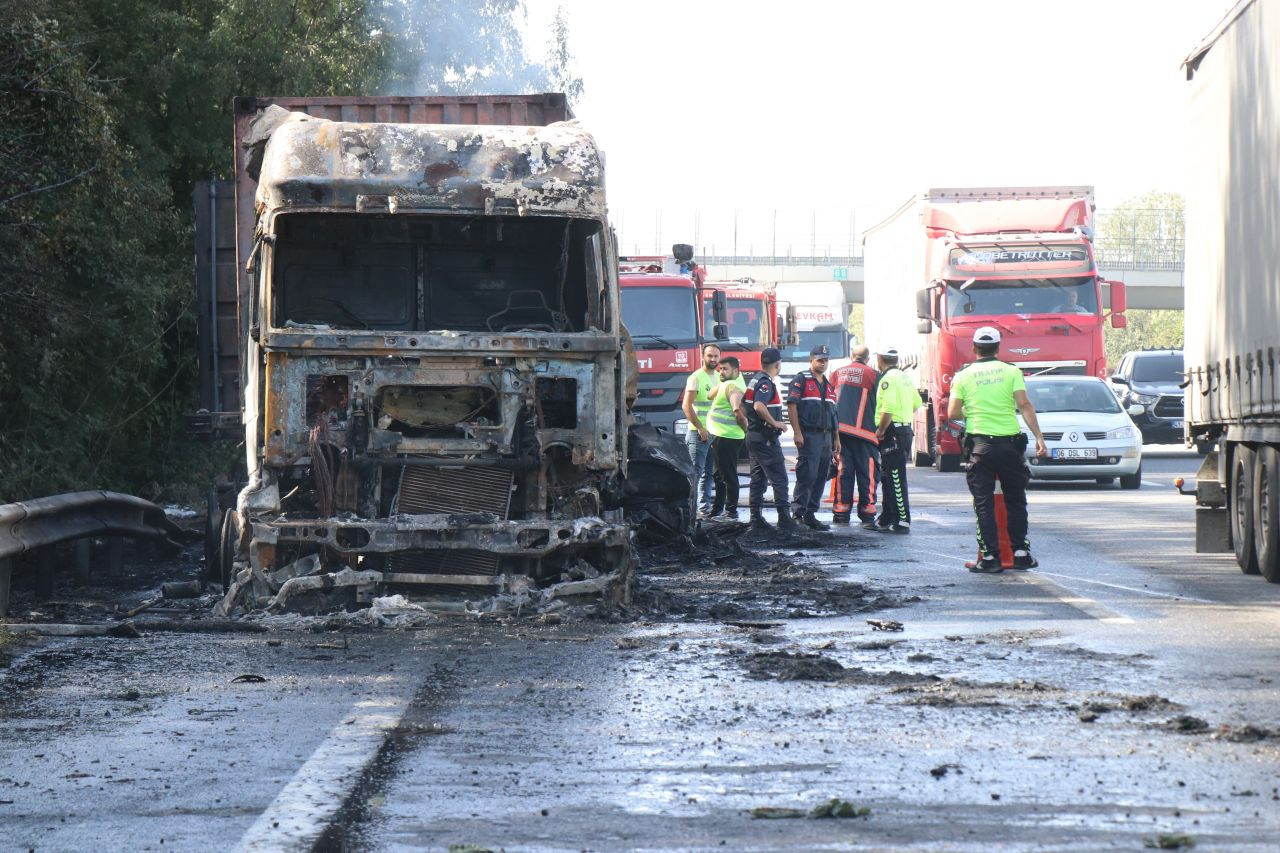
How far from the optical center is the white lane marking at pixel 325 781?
16.6ft

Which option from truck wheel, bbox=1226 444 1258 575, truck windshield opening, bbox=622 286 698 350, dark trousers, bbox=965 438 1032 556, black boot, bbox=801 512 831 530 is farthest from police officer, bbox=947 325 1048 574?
truck windshield opening, bbox=622 286 698 350

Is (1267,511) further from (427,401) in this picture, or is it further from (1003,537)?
(427,401)

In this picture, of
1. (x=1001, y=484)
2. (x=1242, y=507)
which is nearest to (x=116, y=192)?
(x=1001, y=484)

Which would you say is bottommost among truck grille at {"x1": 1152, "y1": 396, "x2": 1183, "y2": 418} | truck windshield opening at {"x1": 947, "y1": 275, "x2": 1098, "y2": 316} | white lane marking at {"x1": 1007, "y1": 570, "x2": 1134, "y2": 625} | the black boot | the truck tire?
white lane marking at {"x1": 1007, "y1": 570, "x2": 1134, "y2": 625}

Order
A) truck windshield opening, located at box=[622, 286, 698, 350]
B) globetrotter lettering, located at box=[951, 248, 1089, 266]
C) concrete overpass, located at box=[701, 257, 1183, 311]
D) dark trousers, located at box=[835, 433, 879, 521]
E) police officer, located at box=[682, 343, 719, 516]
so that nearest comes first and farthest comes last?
1. dark trousers, located at box=[835, 433, 879, 521]
2. police officer, located at box=[682, 343, 719, 516]
3. truck windshield opening, located at box=[622, 286, 698, 350]
4. globetrotter lettering, located at box=[951, 248, 1089, 266]
5. concrete overpass, located at box=[701, 257, 1183, 311]

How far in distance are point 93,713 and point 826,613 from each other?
4665 mm

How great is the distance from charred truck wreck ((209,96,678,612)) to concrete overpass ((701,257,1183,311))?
57.9 meters

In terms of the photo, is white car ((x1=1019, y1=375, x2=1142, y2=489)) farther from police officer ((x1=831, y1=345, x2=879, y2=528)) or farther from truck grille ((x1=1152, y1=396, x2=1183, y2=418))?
truck grille ((x1=1152, y1=396, x2=1183, y2=418))

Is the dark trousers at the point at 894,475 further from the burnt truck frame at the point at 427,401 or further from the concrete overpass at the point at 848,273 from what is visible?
the concrete overpass at the point at 848,273

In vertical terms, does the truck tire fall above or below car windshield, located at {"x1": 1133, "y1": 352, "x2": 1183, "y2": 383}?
below

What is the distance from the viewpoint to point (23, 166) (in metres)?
14.0

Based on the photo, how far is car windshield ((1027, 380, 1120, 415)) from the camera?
23.7 meters

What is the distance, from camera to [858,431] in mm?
17438

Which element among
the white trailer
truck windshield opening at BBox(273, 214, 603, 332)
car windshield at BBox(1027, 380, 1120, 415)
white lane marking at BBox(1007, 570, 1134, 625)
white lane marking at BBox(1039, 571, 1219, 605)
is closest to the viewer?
white lane marking at BBox(1007, 570, 1134, 625)
